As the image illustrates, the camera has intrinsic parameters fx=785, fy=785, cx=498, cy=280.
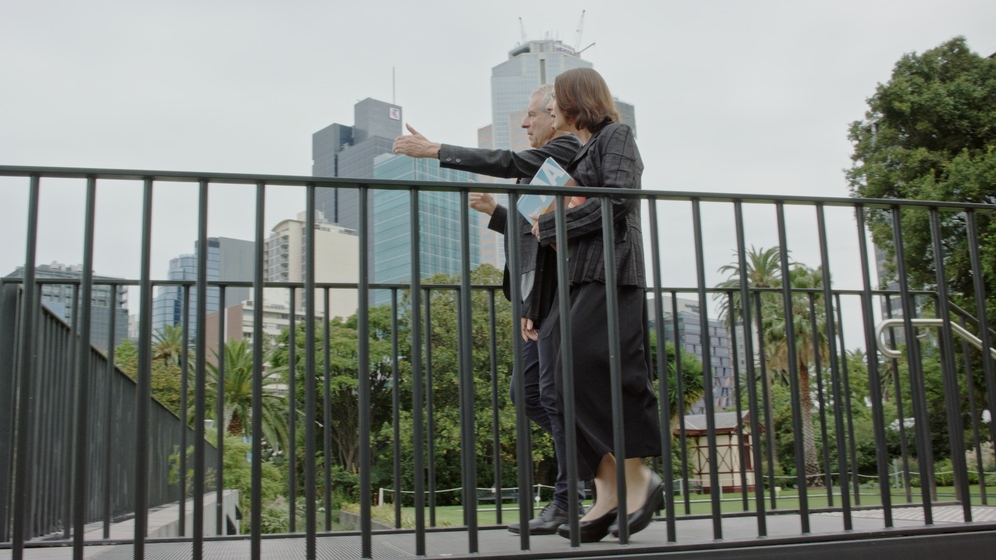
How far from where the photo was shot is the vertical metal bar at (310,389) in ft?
5.19

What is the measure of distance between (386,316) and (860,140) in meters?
24.5

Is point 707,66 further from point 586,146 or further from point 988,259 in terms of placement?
point 586,146

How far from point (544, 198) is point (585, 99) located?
1.86 feet

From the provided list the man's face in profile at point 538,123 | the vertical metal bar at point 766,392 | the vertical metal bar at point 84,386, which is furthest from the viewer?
the man's face in profile at point 538,123

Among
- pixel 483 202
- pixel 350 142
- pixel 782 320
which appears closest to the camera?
pixel 483 202

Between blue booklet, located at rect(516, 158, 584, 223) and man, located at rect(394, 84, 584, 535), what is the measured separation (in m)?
0.08

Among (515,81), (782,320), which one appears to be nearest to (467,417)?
(782,320)

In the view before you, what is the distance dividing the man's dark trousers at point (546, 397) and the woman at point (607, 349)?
8 cm

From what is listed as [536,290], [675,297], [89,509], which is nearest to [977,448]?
[675,297]

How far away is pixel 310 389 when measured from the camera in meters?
1.65

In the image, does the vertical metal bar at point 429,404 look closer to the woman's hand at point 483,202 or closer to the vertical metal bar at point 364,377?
the woman's hand at point 483,202

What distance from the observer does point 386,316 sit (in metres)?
40.9

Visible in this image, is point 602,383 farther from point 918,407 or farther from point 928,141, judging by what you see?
point 928,141

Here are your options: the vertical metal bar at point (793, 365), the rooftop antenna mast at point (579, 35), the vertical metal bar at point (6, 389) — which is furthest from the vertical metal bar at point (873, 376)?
the rooftop antenna mast at point (579, 35)
